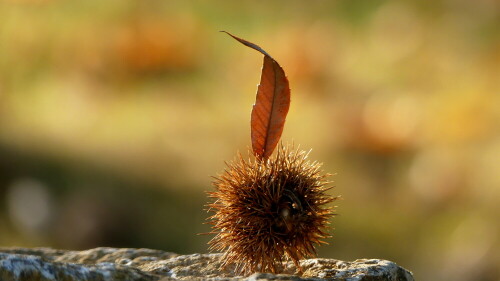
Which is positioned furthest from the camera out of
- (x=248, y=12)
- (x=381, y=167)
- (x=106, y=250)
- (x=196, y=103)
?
(x=248, y=12)

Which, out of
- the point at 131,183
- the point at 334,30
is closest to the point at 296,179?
the point at 131,183

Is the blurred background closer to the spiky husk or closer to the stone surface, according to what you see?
the stone surface

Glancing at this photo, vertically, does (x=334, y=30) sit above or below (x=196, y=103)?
above

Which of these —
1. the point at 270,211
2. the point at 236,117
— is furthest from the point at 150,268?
the point at 236,117

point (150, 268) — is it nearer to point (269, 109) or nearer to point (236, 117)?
point (269, 109)

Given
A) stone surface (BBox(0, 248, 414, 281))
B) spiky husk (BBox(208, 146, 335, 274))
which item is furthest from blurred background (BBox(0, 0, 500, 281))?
spiky husk (BBox(208, 146, 335, 274))

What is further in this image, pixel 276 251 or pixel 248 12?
pixel 248 12

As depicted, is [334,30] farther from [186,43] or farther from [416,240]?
[416,240]
